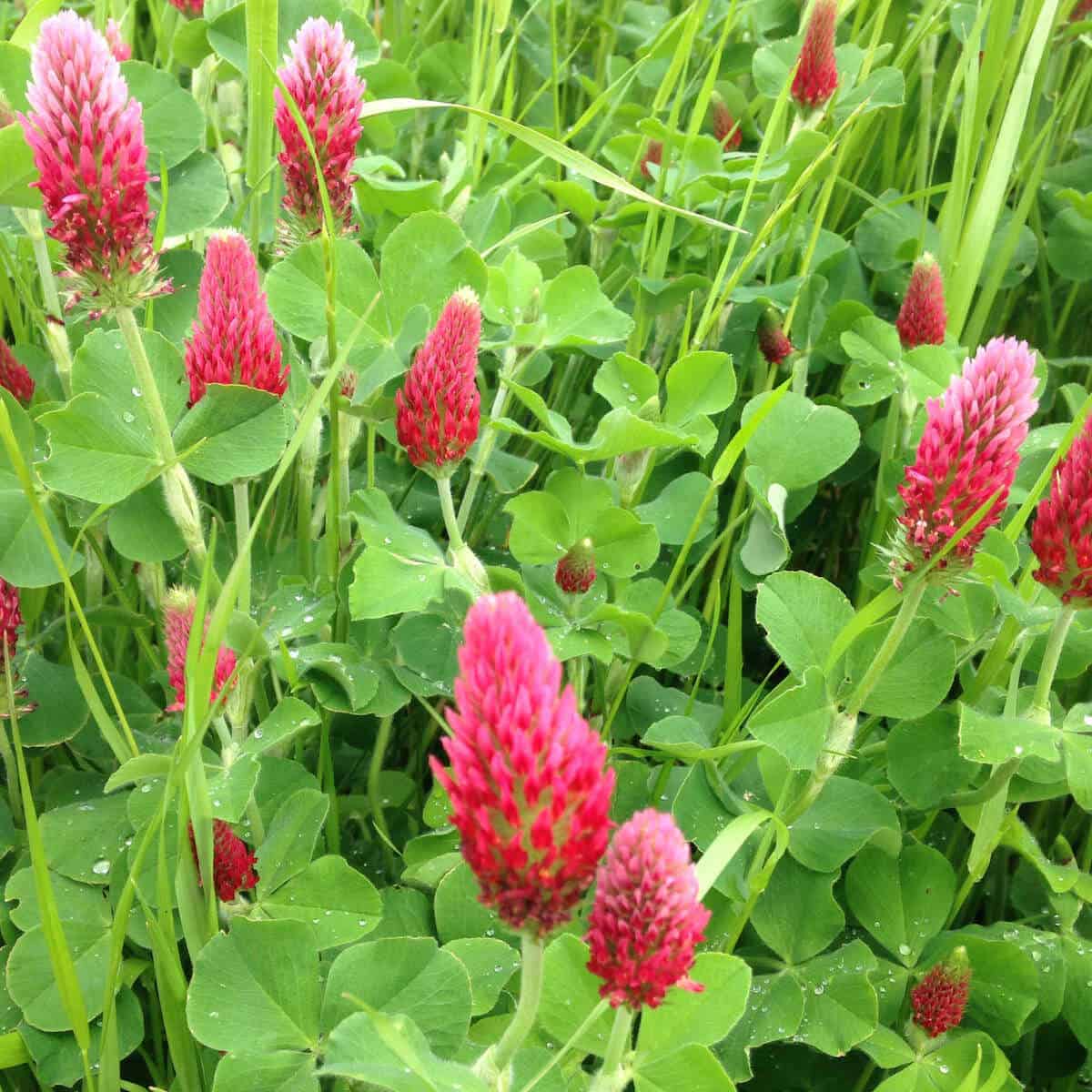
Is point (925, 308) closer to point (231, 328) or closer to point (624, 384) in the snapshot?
point (624, 384)

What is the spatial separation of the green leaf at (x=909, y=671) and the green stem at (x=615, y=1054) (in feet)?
1.82

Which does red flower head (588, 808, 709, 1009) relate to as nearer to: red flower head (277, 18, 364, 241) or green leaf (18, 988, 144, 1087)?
green leaf (18, 988, 144, 1087)

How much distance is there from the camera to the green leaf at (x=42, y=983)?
50.9 inches

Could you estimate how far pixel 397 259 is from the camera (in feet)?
5.24

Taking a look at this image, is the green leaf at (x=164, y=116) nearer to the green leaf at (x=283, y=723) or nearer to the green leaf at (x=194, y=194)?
the green leaf at (x=194, y=194)

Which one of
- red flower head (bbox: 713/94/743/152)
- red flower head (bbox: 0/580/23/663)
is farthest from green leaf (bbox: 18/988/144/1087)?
red flower head (bbox: 713/94/743/152)

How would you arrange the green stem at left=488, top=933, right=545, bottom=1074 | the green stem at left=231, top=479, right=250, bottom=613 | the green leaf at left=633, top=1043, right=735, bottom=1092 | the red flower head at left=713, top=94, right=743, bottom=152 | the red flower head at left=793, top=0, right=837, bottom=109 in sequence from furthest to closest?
1. the red flower head at left=713, top=94, right=743, bottom=152
2. the red flower head at left=793, top=0, right=837, bottom=109
3. the green stem at left=231, top=479, right=250, bottom=613
4. the green leaf at left=633, top=1043, right=735, bottom=1092
5. the green stem at left=488, top=933, right=545, bottom=1074

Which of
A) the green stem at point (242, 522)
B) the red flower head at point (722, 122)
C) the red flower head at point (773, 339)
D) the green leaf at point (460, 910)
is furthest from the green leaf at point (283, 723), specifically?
the red flower head at point (722, 122)

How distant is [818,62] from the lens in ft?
6.47

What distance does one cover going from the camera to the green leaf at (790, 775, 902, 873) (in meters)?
1.41

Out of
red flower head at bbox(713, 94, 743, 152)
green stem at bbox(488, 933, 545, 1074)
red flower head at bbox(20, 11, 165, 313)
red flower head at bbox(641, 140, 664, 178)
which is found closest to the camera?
green stem at bbox(488, 933, 545, 1074)

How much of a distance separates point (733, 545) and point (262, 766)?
2.50 ft

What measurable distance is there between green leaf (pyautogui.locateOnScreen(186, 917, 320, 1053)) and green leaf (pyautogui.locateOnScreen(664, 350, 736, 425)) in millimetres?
824

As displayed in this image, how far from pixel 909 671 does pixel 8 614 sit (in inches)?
40.8
